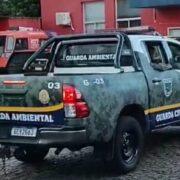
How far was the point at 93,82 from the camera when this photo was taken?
23.4 ft

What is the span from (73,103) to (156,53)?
222 cm

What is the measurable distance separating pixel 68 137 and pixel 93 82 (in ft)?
2.39

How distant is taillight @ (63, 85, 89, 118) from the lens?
694cm

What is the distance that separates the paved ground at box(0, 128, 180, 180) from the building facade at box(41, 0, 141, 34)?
56.5ft

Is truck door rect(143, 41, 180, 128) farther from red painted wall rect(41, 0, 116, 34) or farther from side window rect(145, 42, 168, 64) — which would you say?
red painted wall rect(41, 0, 116, 34)

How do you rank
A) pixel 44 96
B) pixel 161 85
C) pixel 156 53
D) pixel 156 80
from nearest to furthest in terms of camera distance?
pixel 44 96 → pixel 156 80 → pixel 161 85 → pixel 156 53

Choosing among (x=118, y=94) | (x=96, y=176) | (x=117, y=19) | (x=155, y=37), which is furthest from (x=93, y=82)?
(x=117, y=19)

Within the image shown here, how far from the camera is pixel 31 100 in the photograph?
717 cm

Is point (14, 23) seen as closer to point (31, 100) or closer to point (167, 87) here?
point (167, 87)

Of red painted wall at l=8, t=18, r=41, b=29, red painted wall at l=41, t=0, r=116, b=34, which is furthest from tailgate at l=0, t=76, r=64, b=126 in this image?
red painted wall at l=8, t=18, r=41, b=29

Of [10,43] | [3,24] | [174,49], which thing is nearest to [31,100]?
[174,49]

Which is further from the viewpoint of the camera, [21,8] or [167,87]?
[21,8]

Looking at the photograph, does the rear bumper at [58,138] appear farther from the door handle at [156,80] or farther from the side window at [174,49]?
the side window at [174,49]

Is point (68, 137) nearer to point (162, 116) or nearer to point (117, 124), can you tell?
point (117, 124)
